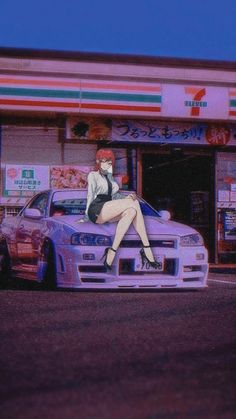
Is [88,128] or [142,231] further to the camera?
[88,128]

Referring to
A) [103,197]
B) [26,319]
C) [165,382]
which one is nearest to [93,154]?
[103,197]

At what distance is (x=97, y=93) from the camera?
14.5 meters

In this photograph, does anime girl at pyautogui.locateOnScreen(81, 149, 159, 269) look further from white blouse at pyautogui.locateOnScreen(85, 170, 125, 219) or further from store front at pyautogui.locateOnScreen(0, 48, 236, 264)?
store front at pyautogui.locateOnScreen(0, 48, 236, 264)

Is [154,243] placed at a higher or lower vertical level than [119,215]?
lower

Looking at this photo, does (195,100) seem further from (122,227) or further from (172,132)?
(122,227)

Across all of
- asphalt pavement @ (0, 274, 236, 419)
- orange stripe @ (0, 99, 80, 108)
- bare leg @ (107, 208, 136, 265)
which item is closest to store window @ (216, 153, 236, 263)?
orange stripe @ (0, 99, 80, 108)

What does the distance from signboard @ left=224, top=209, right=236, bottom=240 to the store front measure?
2 cm

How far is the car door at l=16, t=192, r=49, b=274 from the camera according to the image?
347 inches

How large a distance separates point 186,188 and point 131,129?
Answer: 1.91 m

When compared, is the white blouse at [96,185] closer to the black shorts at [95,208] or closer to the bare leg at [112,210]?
the black shorts at [95,208]

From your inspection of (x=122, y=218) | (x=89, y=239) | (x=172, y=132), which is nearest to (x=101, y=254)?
(x=89, y=239)

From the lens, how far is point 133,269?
803cm

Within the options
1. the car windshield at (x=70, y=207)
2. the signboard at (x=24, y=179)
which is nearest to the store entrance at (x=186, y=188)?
the signboard at (x=24, y=179)

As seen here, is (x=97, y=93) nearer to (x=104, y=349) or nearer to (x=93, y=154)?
(x=93, y=154)
